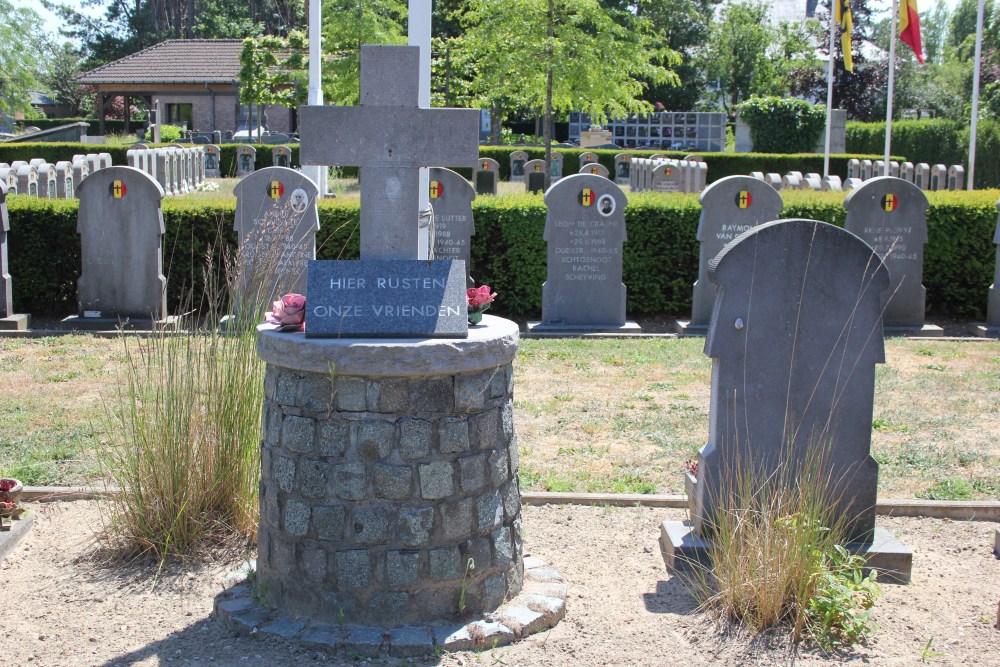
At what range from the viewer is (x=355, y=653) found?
3.85 metres

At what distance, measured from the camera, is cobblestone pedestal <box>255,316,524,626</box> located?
12.8 ft

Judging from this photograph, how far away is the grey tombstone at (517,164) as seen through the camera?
30938 millimetres

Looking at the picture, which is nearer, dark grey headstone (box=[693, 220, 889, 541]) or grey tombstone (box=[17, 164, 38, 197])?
dark grey headstone (box=[693, 220, 889, 541])

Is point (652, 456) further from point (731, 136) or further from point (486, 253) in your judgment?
point (731, 136)

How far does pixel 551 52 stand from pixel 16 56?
3049cm

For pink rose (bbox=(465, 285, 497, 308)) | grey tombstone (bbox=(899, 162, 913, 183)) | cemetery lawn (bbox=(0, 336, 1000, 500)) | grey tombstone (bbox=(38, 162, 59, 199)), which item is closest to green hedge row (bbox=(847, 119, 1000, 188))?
grey tombstone (bbox=(899, 162, 913, 183))

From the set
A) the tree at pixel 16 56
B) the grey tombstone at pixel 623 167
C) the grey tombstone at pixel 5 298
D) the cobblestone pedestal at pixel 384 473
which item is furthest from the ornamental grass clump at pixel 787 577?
the tree at pixel 16 56

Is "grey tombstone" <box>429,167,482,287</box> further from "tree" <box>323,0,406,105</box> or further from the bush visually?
the bush

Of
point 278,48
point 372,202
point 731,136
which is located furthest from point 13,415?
point 731,136

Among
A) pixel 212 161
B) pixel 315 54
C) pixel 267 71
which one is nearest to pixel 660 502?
pixel 315 54

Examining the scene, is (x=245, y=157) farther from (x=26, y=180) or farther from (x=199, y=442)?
(x=199, y=442)

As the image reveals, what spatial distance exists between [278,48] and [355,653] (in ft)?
116

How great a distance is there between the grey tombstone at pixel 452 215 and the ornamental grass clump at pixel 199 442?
652cm

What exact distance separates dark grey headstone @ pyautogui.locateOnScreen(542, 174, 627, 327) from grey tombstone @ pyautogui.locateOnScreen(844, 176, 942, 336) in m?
2.45
